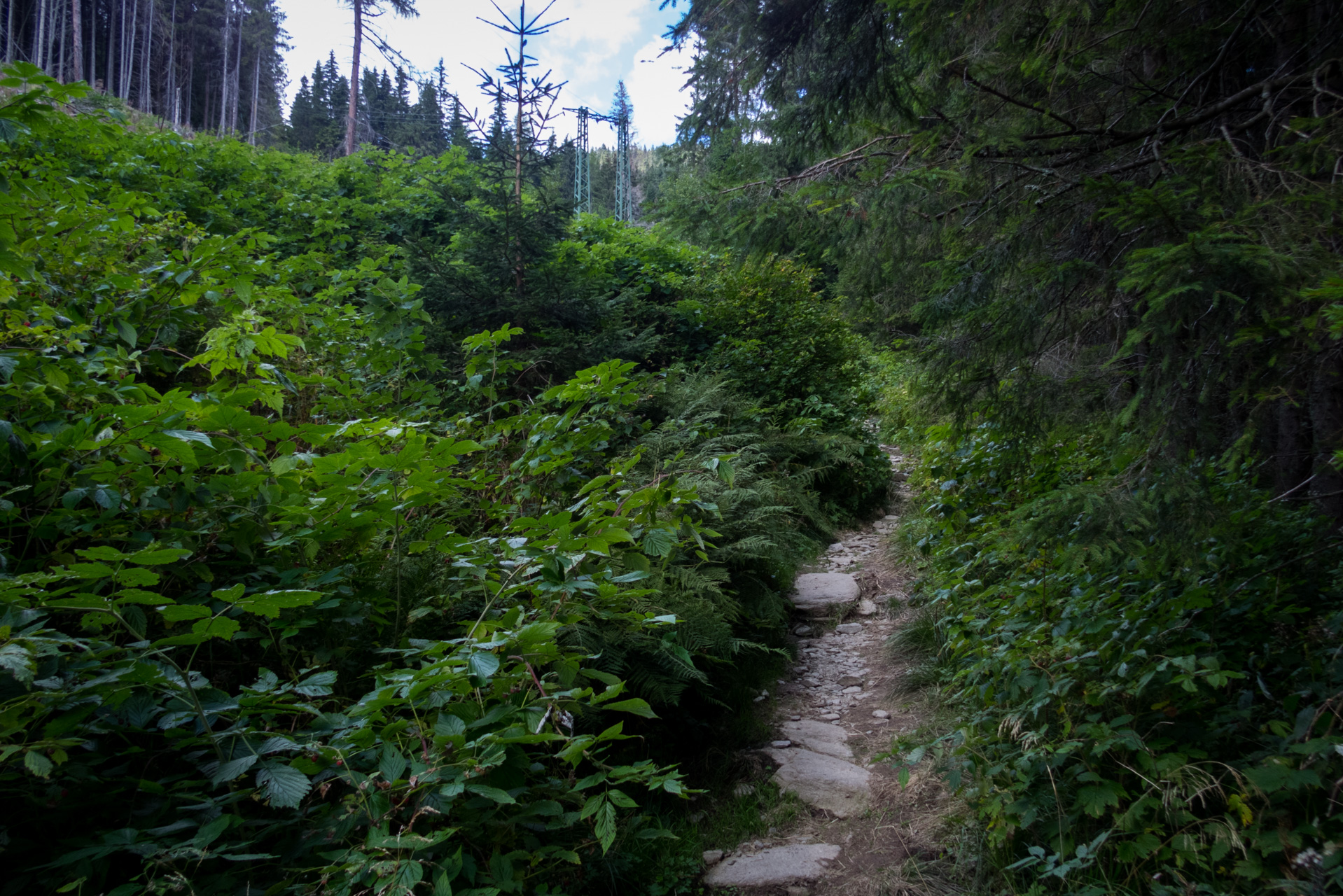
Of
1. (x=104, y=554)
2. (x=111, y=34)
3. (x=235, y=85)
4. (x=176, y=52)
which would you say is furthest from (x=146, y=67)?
(x=104, y=554)

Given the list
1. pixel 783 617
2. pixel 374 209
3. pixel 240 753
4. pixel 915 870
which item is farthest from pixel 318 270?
pixel 915 870

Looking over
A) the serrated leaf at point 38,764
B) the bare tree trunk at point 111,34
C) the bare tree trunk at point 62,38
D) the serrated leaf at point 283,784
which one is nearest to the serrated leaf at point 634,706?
the serrated leaf at point 283,784

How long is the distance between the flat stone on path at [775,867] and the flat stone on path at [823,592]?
2.58m

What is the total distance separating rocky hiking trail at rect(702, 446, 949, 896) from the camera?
2.67 m

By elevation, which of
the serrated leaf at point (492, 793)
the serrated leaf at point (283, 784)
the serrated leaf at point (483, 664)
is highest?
the serrated leaf at point (483, 664)

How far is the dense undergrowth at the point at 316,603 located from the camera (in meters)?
1.38

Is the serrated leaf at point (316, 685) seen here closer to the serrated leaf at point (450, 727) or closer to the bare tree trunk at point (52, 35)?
the serrated leaf at point (450, 727)

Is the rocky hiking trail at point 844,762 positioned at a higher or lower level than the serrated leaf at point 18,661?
lower

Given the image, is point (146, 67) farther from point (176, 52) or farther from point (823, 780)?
point (823, 780)

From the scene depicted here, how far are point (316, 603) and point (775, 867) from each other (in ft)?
7.06

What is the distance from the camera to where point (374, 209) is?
32.0 feet

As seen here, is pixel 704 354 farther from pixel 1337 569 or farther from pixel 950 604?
pixel 1337 569

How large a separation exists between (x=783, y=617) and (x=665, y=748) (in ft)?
5.21

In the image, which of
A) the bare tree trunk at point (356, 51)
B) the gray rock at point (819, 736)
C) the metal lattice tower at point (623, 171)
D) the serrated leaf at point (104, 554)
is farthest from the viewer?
the metal lattice tower at point (623, 171)
